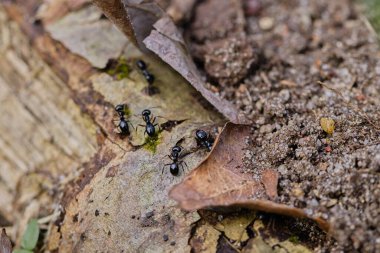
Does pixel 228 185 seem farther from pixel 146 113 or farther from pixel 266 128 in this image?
pixel 146 113

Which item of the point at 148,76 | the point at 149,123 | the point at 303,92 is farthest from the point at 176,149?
the point at 303,92

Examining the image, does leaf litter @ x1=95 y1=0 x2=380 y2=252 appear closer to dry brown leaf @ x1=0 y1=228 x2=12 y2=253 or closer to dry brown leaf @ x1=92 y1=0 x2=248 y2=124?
dry brown leaf @ x1=92 y1=0 x2=248 y2=124

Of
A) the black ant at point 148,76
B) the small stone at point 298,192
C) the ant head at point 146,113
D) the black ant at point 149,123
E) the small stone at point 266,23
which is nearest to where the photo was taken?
the small stone at point 298,192

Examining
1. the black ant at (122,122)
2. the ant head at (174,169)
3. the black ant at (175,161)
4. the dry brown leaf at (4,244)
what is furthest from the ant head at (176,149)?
the dry brown leaf at (4,244)

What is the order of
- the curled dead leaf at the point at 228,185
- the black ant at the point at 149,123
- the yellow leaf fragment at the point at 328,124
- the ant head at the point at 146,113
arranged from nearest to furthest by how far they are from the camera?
the curled dead leaf at the point at 228,185 < the yellow leaf fragment at the point at 328,124 < the black ant at the point at 149,123 < the ant head at the point at 146,113

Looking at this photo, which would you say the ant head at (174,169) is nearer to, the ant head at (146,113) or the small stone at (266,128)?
the ant head at (146,113)

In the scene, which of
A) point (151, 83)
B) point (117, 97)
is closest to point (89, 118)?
point (117, 97)

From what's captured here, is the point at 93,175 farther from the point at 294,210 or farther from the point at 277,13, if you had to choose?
the point at 277,13

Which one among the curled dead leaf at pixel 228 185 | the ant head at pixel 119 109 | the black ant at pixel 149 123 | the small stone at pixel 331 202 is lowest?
the small stone at pixel 331 202
